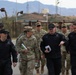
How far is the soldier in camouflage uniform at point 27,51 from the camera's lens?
10.2m

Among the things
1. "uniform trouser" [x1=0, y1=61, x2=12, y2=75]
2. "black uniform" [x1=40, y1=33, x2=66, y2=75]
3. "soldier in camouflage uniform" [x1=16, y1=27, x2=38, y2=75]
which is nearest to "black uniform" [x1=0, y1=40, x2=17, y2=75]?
"uniform trouser" [x1=0, y1=61, x2=12, y2=75]

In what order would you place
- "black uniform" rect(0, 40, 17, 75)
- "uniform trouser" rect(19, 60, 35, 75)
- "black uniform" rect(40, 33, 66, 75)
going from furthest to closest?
"uniform trouser" rect(19, 60, 35, 75) → "black uniform" rect(40, 33, 66, 75) → "black uniform" rect(0, 40, 17, 75)

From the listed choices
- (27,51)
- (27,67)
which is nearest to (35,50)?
(27,51)

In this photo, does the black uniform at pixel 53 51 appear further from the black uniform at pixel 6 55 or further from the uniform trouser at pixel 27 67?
the black uniform at pixel 6 55

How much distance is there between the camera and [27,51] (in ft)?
33.4

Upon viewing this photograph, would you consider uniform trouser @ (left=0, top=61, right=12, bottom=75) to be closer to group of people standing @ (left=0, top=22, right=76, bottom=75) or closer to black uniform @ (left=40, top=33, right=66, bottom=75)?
group of people standing @ (left=0, top=22, right=76, bottom=75)

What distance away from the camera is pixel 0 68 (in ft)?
30.6

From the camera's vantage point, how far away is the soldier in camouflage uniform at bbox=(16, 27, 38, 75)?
33.3 feet

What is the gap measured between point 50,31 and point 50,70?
111cm

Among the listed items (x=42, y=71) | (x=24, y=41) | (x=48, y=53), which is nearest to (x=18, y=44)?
(x=24, y=41)

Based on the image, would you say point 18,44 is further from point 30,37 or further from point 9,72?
point 9,72

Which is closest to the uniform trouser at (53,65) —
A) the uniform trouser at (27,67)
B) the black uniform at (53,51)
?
the black uniform at (53,51)

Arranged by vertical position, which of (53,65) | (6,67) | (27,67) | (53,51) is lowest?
(27,67)

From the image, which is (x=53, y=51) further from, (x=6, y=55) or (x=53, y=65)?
(x=6, y=55)
